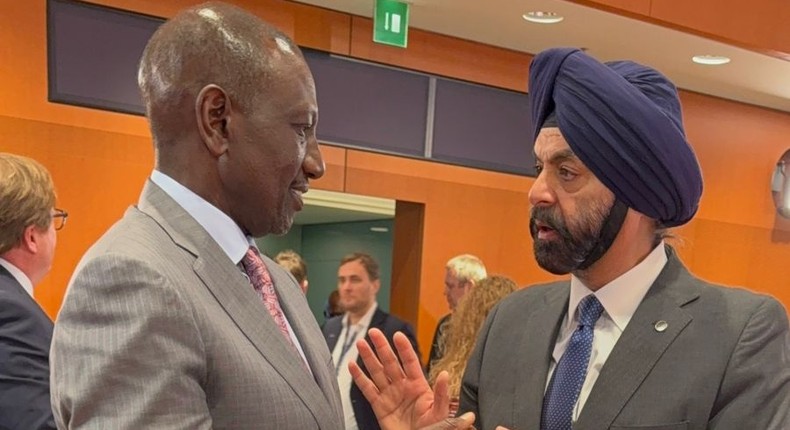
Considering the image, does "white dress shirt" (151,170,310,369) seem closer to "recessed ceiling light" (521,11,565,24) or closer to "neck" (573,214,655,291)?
"neck" (573,214,655,291)

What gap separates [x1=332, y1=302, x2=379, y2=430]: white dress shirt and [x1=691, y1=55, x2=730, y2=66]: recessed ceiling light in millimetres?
2573

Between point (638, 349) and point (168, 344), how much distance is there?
77 centimetres

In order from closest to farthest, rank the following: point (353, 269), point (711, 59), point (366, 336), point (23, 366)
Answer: point (23, 366), point (366, 336), point (353, 269), point (711, 59)

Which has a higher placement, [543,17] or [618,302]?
[543,17]

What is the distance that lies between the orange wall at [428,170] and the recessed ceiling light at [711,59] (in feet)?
2.88

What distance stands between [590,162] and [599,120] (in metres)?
0.07

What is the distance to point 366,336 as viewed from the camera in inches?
180

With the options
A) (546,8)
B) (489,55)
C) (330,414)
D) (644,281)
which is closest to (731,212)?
(489,55)

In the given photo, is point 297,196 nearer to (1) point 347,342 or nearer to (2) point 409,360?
(2) point 409,360

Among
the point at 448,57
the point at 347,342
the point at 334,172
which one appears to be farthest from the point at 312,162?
the point at 448,57

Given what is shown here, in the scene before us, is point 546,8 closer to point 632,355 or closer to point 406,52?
point 406,52

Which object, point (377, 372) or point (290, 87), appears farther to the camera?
point (377, 372)

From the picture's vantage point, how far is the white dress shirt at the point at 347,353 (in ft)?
14.1

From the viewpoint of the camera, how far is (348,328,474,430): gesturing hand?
4.78 feet
